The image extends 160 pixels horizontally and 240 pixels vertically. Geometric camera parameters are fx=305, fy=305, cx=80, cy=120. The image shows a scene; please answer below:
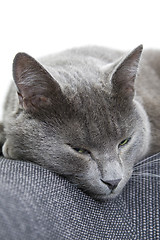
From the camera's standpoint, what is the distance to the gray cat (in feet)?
3.08

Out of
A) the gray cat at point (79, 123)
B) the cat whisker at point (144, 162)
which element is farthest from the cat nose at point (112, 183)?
the cat whisker at point (144, 162)

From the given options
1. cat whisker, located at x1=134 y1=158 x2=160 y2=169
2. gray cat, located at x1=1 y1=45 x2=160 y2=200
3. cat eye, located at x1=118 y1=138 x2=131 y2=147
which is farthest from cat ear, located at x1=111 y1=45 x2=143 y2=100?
cat whisker, located at x1=134 y1=158 x2=160 y2=169

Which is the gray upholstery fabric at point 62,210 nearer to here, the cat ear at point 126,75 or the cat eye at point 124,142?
the cat eye at point 124,142

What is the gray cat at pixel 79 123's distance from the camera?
0.94 metres

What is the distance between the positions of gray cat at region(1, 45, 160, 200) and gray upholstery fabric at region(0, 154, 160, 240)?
6 cm

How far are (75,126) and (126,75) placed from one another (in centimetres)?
27

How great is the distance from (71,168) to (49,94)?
244 millimetres

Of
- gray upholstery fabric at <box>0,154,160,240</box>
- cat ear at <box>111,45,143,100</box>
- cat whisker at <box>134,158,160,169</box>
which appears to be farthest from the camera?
cat whisker at <box>134,158,160,169</box>

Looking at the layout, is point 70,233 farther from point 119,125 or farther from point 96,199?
point 119,125

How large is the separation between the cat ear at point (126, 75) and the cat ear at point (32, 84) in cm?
21

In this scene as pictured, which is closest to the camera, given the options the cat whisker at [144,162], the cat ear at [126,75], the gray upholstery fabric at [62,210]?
the gray upholstery fabric at [62,210]

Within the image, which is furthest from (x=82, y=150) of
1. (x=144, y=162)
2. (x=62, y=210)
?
(x=144, y=162)

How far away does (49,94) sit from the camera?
38.2 inches

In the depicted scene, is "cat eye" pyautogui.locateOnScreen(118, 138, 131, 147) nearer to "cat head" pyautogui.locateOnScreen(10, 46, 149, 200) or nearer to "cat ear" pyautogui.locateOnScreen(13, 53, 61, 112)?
"cat head" pyautogui.locateOnScreen(10, 46, 149, 200)
